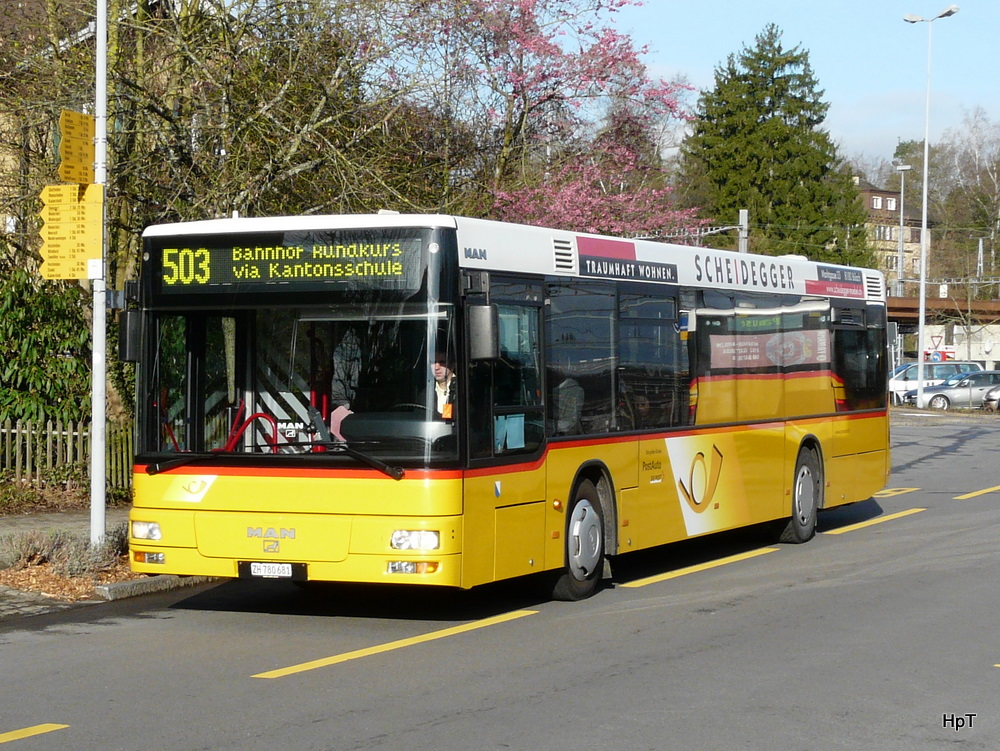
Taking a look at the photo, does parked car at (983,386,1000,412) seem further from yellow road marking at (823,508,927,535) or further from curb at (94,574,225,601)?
curb at (94,574,225,601)

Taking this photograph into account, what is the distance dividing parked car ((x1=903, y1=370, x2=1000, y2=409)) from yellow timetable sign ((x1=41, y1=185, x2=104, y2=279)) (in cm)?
4291

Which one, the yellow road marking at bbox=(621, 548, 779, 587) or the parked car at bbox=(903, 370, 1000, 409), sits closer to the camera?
the yellow road marking at bbox=(621, 548, 779, 587)

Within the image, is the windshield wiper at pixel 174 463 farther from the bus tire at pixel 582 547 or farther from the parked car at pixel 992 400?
the parked car at pixel 992 400

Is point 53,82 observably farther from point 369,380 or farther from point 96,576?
point 369,380

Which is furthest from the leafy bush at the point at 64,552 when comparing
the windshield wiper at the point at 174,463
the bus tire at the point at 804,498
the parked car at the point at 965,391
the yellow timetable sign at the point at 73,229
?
the parked car at the point at 965,391

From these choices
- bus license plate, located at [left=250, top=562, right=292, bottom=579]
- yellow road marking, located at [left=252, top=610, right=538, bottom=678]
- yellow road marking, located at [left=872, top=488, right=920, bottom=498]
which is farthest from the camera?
yellow road marking, located at [left=872, top=488, right=920, bottom=498]

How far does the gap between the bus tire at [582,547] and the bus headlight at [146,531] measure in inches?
117

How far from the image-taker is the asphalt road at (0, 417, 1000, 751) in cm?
683

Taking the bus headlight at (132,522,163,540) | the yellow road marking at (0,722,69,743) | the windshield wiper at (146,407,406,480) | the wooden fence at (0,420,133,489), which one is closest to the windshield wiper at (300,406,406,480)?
the windshield wiper at (146,407,406,480)

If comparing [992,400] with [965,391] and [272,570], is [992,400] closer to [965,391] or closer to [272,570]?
[965,391]

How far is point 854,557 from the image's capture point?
13805 mm

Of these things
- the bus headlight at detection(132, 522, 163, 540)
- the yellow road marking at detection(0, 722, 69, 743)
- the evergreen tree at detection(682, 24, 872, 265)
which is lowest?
the yellow road marking at detection(0, 722, 69, 743)

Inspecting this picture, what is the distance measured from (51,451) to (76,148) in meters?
5.43

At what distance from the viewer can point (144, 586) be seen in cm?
1158
